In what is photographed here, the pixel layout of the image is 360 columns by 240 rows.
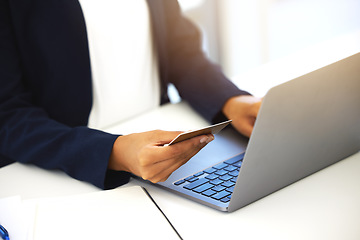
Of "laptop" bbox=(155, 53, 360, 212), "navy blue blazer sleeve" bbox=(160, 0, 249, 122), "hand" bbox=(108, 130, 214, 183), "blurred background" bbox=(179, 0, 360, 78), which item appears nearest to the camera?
"laptop" bbox=(155, 53, 360, 212)

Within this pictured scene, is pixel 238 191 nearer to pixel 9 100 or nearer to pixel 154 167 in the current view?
pixel 154 167

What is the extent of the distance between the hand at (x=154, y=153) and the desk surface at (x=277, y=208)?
4 centimetres

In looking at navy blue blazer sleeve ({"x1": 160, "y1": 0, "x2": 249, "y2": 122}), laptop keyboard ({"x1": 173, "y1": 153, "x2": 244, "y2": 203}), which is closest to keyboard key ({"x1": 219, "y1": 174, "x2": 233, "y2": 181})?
laptop keyboard ({"x1": 173, "y1": 153, "x2": 244, "y2": 203})

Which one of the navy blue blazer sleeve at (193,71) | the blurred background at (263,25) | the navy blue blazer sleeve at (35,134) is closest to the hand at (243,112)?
the navy blue blazer sleeve at (193,71)

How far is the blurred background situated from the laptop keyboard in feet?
5.90

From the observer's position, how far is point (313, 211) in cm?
58

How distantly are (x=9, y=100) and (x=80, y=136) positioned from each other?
19cm

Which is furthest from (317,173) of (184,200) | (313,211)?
(184,200)

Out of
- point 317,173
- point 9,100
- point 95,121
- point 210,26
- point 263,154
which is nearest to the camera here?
point 263,154

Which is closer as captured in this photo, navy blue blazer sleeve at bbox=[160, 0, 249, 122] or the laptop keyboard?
the laptop keyboard

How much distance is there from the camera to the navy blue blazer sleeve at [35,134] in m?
0.71

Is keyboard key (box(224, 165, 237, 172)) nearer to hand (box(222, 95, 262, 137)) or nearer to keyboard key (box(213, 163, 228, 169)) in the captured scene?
keyboard key (box(213, 163, 228, 169))

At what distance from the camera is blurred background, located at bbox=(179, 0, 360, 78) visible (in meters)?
2.29

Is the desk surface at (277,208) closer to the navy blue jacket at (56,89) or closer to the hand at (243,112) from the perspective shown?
the navy blue jacket at (56,89)
